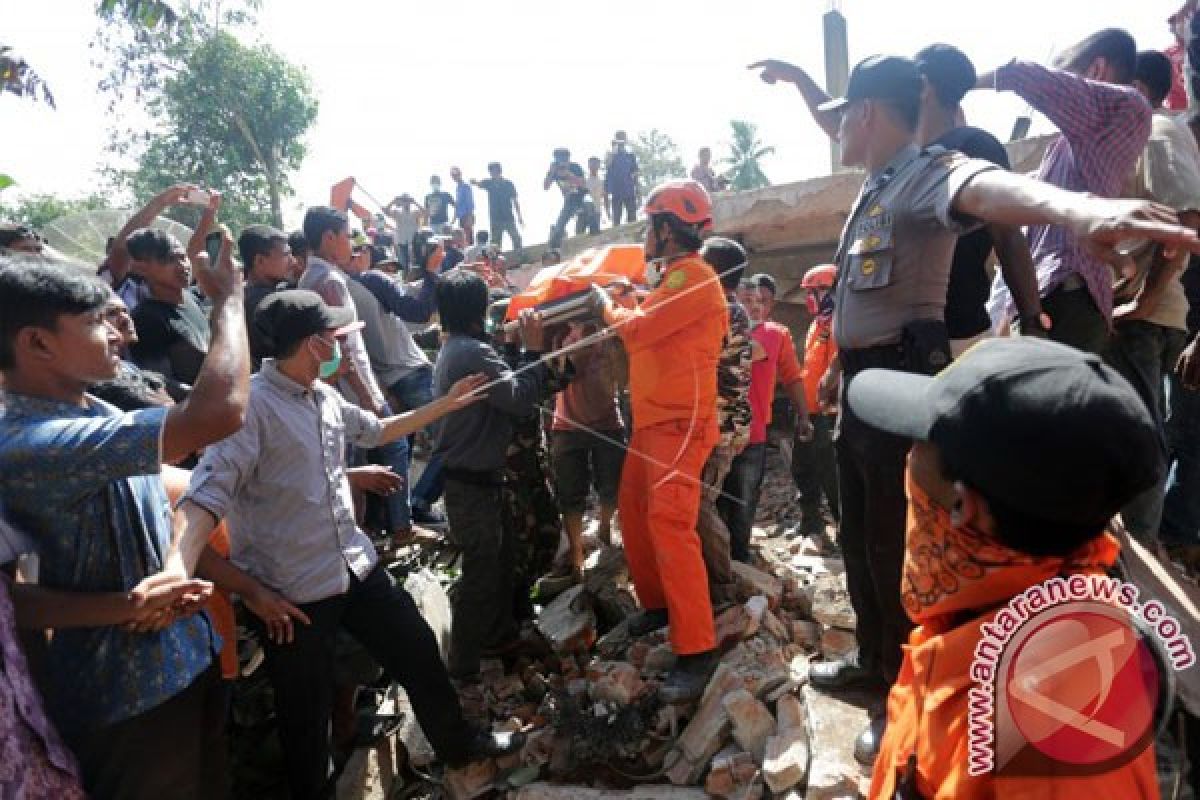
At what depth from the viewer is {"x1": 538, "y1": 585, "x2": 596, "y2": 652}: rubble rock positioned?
4.00 m

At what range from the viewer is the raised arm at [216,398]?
1.69 metres

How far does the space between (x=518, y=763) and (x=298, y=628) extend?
1302 mm

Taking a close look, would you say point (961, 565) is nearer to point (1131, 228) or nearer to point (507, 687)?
point (1131, 228)

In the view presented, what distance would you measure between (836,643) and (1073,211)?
104 inches

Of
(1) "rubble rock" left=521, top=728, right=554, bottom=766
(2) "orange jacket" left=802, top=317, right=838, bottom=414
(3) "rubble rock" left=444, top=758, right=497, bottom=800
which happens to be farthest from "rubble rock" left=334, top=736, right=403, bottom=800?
(2) "orange jacket" left=802, top=317, right=838, bottom=414

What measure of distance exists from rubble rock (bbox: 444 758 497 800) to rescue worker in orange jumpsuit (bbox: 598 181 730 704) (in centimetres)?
89

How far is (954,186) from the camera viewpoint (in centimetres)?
188

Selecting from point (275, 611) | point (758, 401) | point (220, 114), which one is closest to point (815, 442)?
point (758, 401)

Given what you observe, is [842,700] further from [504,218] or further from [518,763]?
[504,218]

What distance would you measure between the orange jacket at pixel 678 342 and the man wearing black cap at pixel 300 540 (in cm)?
136

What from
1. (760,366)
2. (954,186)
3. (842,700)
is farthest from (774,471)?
(954,186)

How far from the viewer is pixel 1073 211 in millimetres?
1392

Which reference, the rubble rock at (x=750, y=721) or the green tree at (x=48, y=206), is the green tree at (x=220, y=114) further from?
the rubble rock at (x=750, y=721)

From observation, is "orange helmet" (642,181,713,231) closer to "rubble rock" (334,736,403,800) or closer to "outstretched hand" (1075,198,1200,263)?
"outstretched hand" (1075,198,1200,263)
